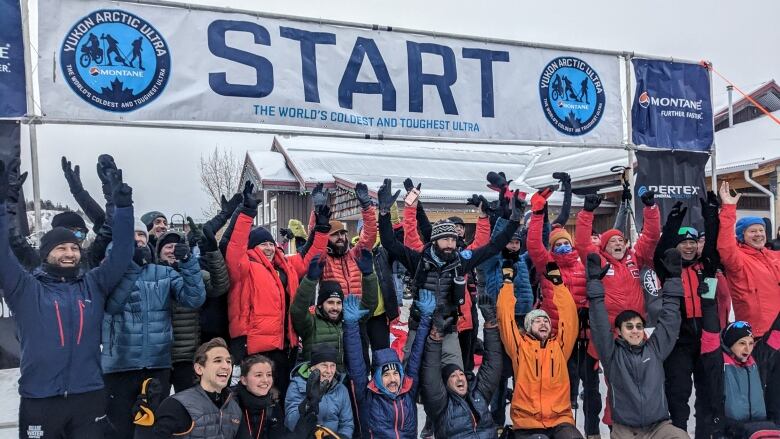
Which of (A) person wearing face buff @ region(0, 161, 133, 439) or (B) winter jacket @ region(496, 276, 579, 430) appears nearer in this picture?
(A) person wearing face buff @ region(0, 161, 133, 439)

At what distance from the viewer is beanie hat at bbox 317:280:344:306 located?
4270 mm

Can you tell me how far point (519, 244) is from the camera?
5.01m

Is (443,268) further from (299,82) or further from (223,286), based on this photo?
(299,82)

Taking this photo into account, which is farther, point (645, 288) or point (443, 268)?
point (645, 288)

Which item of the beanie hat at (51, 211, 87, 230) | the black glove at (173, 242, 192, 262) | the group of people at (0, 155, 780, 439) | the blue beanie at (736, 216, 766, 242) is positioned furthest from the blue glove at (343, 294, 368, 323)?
the blue beanie at (736, 216, 766, 242)

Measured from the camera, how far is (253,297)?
4176mm

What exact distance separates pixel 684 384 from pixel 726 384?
27 centimetres

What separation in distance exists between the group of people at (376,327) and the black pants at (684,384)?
0.01 m

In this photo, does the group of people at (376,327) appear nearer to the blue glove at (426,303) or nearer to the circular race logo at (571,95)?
the blue glove at (426,303)

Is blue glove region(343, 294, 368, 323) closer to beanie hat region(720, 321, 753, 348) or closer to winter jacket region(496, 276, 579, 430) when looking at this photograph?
winter jacket region(496, 276, 579, 430)

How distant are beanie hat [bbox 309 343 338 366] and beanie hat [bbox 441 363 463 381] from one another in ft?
2.52

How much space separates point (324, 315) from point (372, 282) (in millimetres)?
408

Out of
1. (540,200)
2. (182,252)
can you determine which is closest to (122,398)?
(182,252)

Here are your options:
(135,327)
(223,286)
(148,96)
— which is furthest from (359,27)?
(135,327)
